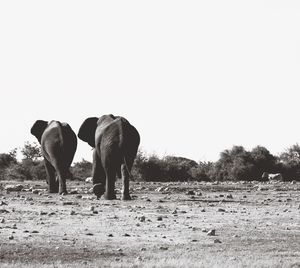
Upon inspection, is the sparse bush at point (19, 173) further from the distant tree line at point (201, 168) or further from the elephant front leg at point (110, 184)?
the elephant front leg at point (110, 184)

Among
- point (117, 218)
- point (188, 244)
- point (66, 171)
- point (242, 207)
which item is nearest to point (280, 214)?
point (242, 207)

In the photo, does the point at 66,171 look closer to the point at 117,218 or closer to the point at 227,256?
the point at 117,218

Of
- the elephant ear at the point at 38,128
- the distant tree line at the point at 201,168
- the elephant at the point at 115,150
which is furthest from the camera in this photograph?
the distant tree line at the point at 201,168

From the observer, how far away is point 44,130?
117 feet

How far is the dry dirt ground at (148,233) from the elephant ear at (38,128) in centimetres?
879

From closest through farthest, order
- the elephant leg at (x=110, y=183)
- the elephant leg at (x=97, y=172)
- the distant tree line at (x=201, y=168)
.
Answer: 1. the elephant leg at (x=110, y=183)
2. the elephant leg at (x=97, y=172)
3. the distant tree line at (x=201, y=168)

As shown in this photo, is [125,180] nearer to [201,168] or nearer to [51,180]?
[51,180]

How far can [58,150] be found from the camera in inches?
1284

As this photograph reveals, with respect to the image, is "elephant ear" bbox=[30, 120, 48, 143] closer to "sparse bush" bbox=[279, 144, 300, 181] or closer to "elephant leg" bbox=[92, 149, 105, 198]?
"elephant leg" bbox=[92, 149, 105, 198]

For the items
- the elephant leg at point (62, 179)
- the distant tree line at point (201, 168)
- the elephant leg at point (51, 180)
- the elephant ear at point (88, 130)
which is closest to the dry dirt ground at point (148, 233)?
the elephant leg at point (62, 179)

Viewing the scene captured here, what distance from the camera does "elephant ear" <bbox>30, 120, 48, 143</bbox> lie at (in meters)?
36.3

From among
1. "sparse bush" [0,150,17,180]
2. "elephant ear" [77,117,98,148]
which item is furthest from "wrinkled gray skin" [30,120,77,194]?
"sparse bush" [0,150,17,180]

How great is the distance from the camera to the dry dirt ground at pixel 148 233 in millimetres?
14859

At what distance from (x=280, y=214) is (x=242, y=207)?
2.19m
